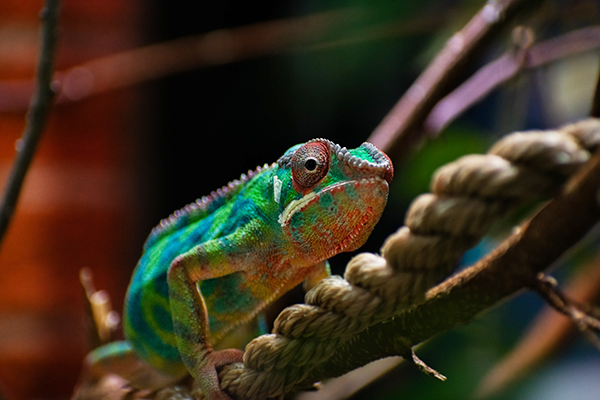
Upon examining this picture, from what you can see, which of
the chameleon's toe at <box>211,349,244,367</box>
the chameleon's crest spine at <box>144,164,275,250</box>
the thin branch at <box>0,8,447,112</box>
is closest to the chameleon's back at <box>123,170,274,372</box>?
the chameleon's crest spine at <box>144,164,275,250</box>

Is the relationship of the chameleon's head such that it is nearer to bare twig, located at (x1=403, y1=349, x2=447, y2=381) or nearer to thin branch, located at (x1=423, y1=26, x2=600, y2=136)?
bare twig, located at (x1=403, y1=349, x2=447, y2=381)

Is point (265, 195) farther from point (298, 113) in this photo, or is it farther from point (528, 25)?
point (528, 25)

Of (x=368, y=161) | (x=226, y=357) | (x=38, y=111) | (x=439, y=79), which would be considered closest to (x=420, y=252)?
(x=368, y=161)

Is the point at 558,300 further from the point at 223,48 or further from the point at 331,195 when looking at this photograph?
the point at 223,48

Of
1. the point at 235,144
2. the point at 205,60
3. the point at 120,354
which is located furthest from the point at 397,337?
the point at 205,60

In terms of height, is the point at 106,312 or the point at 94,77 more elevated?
the point at 94,77

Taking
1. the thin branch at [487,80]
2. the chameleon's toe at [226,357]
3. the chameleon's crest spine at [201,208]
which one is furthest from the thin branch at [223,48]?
the chameleon's toe at [226,357]
